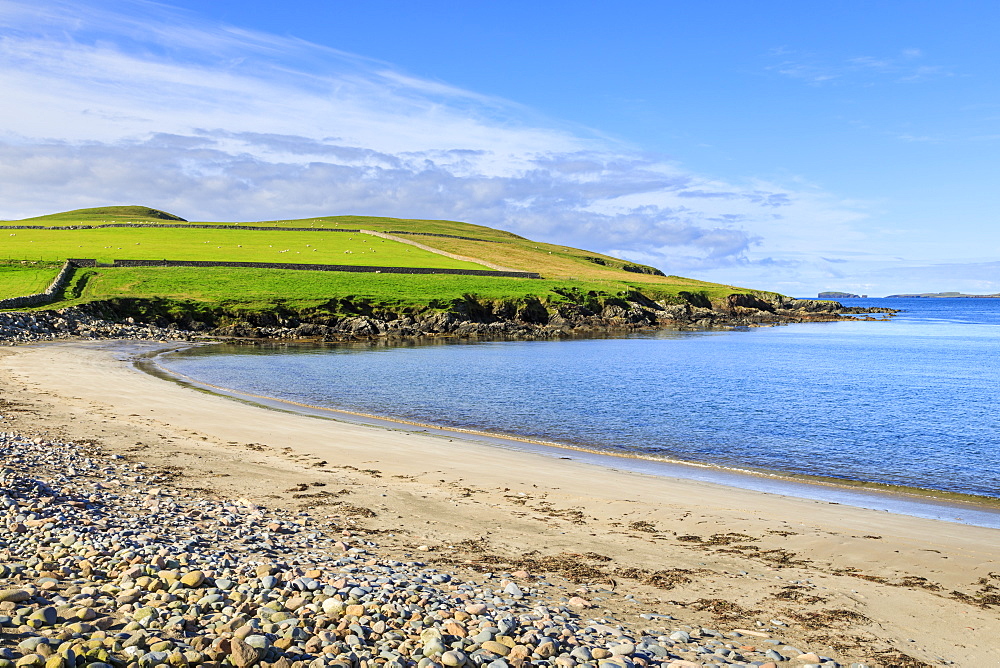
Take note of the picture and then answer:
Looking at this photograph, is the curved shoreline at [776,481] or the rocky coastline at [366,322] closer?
the curved shoreline at [776,481]

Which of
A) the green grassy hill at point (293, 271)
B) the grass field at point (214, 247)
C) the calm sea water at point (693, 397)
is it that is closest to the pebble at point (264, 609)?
the calm sea water at point (693, 397)

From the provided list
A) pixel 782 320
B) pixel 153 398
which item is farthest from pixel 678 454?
pixel 782 320

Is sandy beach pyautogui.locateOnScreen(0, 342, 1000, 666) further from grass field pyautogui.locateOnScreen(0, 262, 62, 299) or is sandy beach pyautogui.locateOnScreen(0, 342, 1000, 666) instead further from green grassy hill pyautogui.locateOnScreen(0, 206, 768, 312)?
green grassy hill pyautogui.locateOnScreen(0, 206, 768, 312)

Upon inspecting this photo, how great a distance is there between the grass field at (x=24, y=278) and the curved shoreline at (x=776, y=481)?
172 feet

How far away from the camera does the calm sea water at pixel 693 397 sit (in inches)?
897

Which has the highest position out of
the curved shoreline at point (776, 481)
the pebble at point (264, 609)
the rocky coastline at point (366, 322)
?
the rocky coastline at point (366, 322)

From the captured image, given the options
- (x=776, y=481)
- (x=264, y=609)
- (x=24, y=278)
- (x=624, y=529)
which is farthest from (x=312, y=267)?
(x=264, y=609)

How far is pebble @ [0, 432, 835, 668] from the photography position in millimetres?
7336

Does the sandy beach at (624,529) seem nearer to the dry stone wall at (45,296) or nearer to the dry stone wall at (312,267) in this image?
the dry stone wall at (45,296)

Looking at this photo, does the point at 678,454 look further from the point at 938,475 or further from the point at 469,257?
the point at 469,257

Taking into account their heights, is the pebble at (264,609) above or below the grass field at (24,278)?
below

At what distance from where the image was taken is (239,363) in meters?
46.5

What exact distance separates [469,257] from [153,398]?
9872cm

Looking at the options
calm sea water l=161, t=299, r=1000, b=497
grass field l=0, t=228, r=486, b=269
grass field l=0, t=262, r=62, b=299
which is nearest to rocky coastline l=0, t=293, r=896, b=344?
grass field l=0, t=262, r=62, b=299
